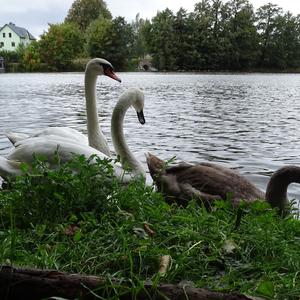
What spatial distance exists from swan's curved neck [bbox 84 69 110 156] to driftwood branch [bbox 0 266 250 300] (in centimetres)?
465

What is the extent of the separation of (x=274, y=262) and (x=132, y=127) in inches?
449

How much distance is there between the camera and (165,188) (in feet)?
19.4

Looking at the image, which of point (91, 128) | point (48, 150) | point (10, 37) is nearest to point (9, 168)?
point (48, 150)

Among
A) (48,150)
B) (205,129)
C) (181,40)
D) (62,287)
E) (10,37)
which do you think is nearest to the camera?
(62,287)

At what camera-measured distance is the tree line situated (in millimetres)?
87938

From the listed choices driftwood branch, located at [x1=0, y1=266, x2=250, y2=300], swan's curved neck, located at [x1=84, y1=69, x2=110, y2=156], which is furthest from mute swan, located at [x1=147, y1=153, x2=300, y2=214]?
driftwood branch, located at [x1=0, y1=266, x2=250, y2=300]

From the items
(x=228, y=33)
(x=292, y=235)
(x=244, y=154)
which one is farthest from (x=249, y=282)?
(x=228, y=33)

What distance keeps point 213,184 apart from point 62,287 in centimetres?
335

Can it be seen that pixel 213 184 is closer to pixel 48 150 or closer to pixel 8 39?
pixel 48 150

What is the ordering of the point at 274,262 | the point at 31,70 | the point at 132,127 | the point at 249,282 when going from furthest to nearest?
the point at 31,70
the point at 132,127
the point at 274,262
the point at 249,282

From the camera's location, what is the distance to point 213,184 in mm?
5684

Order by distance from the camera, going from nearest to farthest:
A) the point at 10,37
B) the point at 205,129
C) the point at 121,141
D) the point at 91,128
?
the point at 121,141 → the point at 91,128 → the point at 205,129 → the point at 10,37

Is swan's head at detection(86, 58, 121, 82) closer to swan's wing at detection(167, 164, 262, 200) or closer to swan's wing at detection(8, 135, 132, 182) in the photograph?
swan's wing at detection(8, 135, 132, 182)

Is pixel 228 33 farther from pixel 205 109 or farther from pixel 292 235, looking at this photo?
pixel 292 235
